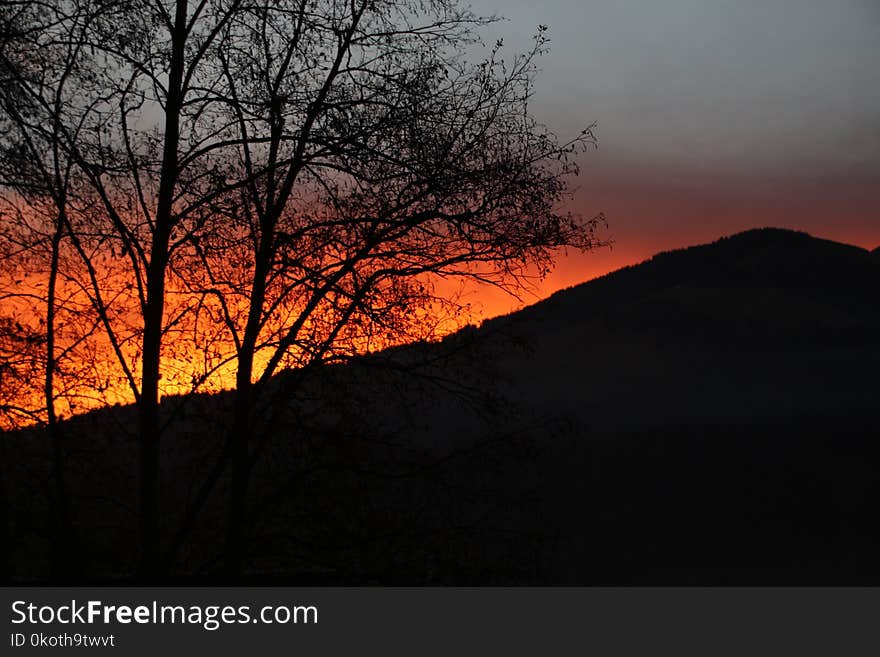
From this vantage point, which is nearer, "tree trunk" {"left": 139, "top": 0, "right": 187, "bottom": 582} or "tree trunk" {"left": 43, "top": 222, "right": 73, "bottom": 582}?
"tree trunk" {"left": 139, "top": 0, "right": 187, "bottom": 582}

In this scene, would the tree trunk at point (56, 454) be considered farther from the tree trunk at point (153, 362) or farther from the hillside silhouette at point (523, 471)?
the tree trunk at point (153, 362)

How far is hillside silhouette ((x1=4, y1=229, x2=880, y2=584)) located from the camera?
9164 mm

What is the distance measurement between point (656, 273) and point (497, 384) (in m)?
50.1

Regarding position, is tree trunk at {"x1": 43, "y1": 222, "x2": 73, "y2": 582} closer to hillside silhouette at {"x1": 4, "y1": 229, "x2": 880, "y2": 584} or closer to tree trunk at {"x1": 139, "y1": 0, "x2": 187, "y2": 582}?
hillside silhouette at {"x1": 4, "y1": 229, "x2": 880, "y2": 584}

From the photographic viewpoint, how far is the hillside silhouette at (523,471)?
30.1 ft

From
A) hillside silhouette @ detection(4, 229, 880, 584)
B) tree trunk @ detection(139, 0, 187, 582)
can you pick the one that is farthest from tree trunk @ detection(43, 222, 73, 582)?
tree trunk @ detection(139, 0, 187, 582)

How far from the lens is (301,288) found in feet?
30.9

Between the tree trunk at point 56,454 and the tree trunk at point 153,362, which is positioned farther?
the tree trunk at point 56,454

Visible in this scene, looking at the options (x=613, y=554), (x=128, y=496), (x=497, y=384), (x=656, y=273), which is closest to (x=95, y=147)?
(x=128, y=496)

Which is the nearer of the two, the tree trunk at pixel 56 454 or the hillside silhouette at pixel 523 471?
the hillside silhouette at pixel 523 471

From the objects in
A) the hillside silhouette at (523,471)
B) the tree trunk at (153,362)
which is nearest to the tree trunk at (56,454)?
the hillside silhouette at (523,471)

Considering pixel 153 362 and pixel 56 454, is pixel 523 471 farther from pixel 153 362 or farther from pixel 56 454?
pixel 56 454

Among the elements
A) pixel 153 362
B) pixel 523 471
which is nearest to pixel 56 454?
pixel 153 362

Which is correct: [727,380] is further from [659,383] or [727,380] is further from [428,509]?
[428,509]
